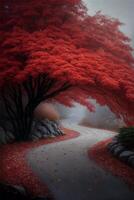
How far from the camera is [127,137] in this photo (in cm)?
674

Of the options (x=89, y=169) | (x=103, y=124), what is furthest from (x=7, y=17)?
(x=103, y=124)

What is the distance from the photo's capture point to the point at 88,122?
16172 mm

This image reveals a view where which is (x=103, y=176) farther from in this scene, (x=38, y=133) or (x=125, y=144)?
(x=38, y=133)

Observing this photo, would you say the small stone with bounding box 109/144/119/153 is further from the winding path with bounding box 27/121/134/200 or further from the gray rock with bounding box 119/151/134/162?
the winding path with bounding box 27/121/134/200

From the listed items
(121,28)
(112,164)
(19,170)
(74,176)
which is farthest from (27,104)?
(121,28)

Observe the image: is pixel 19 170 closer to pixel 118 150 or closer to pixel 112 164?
pixel 112 164

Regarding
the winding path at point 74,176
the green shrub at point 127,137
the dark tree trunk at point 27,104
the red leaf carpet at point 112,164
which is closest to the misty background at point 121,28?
the dark tree trunk at point 27,104

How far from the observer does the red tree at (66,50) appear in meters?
5.21

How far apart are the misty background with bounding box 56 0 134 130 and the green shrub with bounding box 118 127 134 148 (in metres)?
3.61

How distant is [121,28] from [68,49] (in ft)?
38.6

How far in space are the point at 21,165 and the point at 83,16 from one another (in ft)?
14.1

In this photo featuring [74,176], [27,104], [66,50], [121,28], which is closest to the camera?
[74,176]

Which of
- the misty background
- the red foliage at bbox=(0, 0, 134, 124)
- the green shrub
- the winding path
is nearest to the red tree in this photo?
the red foliage at bbox=(0, 0, 134, 124)

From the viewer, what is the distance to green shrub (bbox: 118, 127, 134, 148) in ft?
21.7
